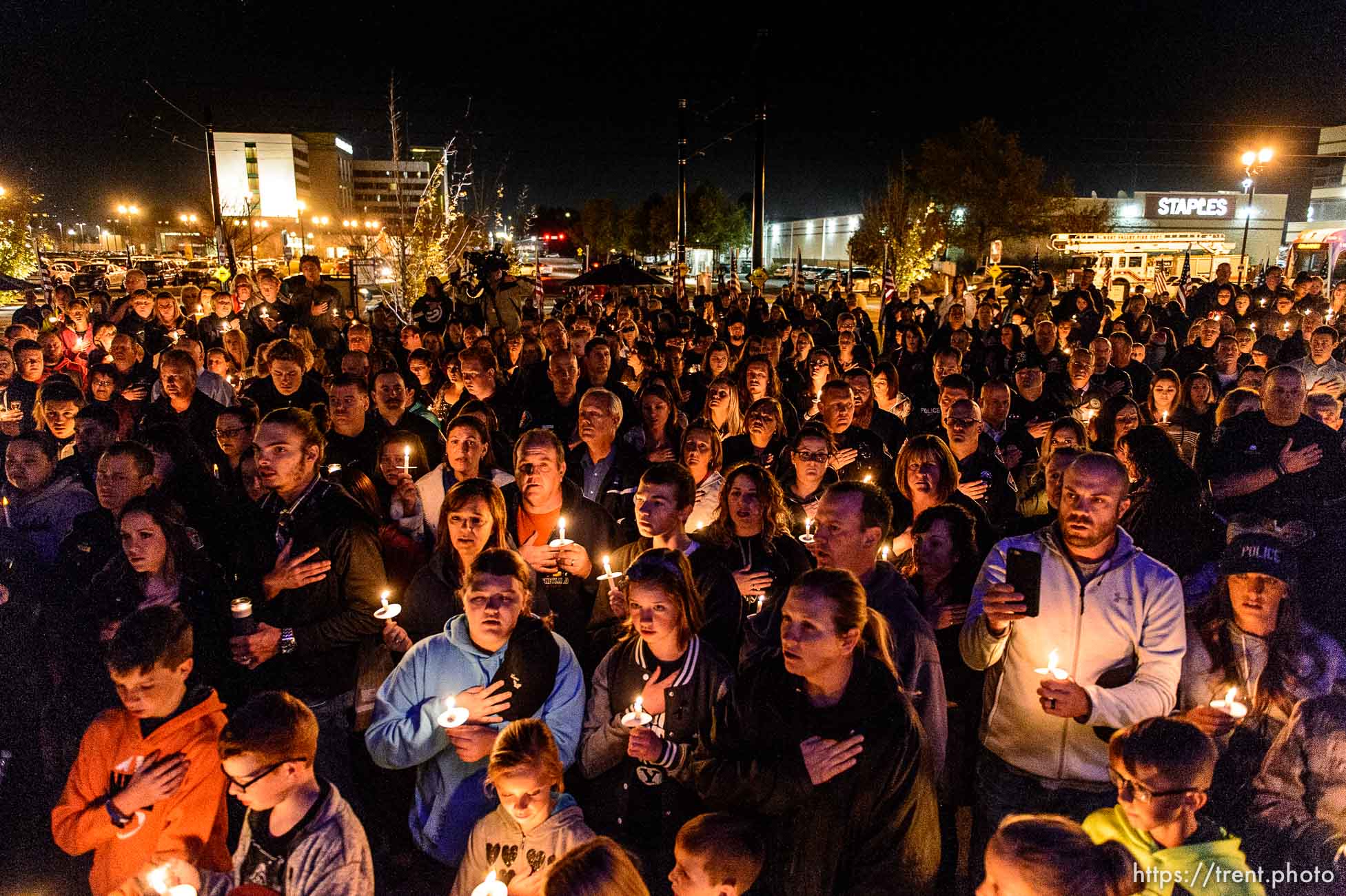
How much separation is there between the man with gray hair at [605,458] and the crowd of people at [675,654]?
3cm

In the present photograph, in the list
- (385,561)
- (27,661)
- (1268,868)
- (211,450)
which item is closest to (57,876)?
(27,661)

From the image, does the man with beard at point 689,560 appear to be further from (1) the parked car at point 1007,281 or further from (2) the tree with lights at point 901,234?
(2) the tree with lights at point 901,234

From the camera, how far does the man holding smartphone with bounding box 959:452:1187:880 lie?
3018 mm

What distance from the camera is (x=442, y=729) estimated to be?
3160 mm

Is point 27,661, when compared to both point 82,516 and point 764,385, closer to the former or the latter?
point 82,516

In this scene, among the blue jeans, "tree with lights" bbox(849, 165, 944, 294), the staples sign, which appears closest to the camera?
the blue jeans

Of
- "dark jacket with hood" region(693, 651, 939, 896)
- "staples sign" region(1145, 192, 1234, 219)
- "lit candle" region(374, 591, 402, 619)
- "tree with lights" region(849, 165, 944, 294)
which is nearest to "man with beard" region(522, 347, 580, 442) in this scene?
"lit candle" region(374, 591, 402, 619)

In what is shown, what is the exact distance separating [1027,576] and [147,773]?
312 cm

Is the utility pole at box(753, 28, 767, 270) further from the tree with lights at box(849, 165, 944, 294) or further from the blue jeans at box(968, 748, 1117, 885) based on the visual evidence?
the blue jeans at box(968, 748, 1117, 885)

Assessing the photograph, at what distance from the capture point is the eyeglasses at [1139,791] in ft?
7.87

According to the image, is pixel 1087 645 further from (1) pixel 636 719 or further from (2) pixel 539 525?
(2) pixel 539 525

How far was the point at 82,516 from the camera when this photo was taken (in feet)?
14.5

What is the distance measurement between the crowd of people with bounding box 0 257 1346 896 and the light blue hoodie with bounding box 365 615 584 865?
1 cm

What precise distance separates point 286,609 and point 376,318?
14142 mm
